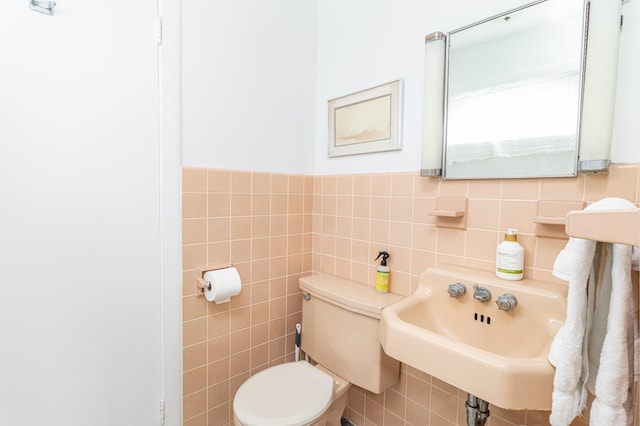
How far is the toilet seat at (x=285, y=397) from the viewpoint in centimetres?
102

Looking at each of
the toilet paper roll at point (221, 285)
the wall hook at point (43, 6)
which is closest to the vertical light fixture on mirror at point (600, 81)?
the toilet paper roll at point (221, 285)

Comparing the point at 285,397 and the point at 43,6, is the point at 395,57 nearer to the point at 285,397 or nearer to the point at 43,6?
the point at 43,6

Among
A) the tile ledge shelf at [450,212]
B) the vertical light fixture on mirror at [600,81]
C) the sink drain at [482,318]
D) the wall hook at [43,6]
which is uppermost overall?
the wall hook at [43,6]

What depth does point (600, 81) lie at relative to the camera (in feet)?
2.71

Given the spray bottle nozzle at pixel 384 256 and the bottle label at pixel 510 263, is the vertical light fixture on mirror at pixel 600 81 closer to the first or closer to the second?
the bottle label at pixel 510 263

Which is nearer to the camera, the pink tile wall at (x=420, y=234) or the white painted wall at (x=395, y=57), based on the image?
the white painted wall at (x=395, y=57)

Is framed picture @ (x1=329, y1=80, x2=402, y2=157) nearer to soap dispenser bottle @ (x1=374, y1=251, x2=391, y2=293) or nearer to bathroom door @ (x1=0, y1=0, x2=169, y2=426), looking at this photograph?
soap dispenser bottle @ (x1=374, y1=251, x2=391, y2=293)

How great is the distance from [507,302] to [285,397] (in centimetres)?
87

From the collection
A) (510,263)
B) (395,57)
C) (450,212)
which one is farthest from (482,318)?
(395,57)

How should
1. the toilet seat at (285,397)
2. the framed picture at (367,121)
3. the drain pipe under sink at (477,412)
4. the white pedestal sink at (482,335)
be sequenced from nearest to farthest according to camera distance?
1. the white pedestal sink at (482,335)
2. the drain pipe under sink at (477,412)
3. the toilet seat at (285,397)
4. the framed picture at (367,121)

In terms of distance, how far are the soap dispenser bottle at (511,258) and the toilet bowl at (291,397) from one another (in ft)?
2.63

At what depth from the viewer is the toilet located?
1.06 m

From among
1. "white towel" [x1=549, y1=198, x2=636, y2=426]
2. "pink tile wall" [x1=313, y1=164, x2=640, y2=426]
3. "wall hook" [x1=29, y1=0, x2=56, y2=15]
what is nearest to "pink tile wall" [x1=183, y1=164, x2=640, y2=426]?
"pink tile wall" [x1=313, y1=164, x2=640, y2=426]

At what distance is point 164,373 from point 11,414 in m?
0.43
